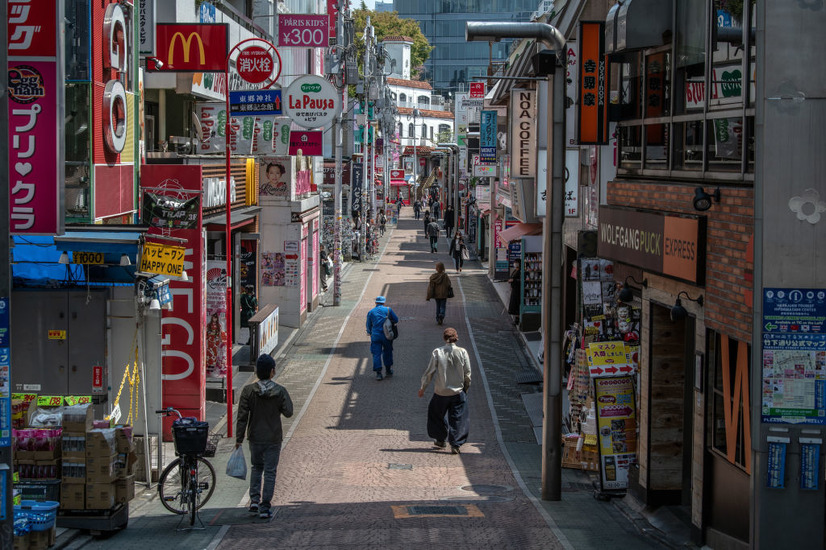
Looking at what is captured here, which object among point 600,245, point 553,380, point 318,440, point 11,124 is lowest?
point 318,440

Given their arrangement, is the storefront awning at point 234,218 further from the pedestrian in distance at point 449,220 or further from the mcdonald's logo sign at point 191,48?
the pedestrian in distance at point 449,220

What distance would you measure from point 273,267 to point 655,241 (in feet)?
58.4

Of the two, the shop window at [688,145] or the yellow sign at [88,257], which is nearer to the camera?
the shop window at [688,145]

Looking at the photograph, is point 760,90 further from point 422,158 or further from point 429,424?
point 422,158

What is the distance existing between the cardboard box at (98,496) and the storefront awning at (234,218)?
8.04m

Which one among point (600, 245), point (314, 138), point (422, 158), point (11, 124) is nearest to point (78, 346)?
point (11, 124)

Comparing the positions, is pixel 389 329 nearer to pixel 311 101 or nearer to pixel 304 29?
pixel 311 101

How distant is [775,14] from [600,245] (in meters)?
5.61

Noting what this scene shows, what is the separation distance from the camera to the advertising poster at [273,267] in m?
28.0

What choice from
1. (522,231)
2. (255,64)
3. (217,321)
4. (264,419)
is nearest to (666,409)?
(264,419)

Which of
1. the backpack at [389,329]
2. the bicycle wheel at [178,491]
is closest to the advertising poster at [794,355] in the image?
the bicycle wheel at [178,491]

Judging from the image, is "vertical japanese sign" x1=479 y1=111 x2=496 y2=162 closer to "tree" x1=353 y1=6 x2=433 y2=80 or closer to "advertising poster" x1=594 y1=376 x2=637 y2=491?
"advertising poster" x1=594 y1=376 x2=637 y2=491

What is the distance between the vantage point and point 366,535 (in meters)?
10.6

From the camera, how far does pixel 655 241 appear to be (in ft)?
37.1
